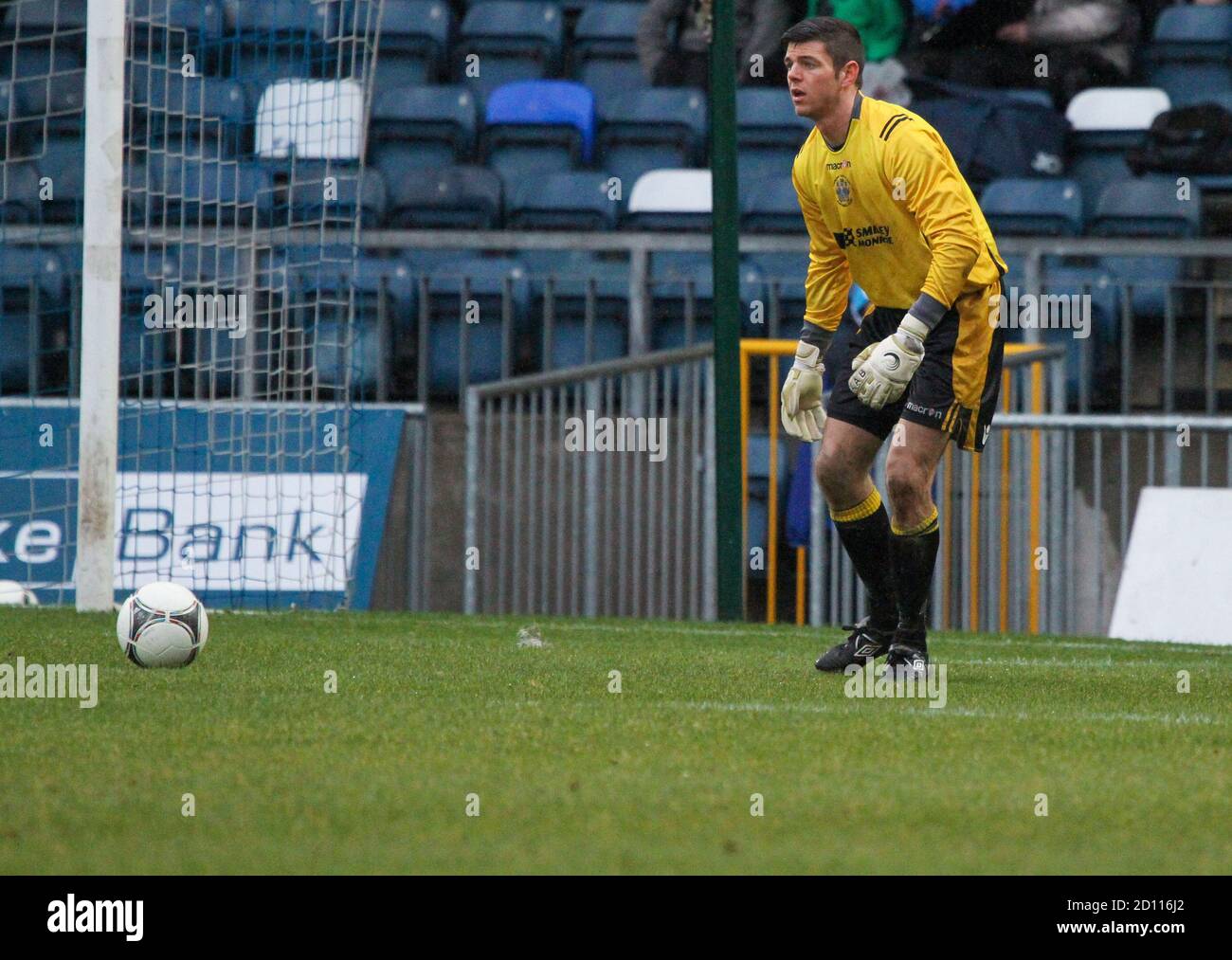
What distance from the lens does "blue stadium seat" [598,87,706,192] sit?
43.1 feet

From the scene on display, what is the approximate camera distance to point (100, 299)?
848 centimetres

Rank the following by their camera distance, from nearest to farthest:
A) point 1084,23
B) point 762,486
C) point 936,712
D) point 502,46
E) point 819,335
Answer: point 936,712
point 819,335
point 762,486
point 1084,23
point 502,46

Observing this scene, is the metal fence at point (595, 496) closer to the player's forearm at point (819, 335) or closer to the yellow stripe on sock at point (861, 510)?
the player's forearm at point (819, 335)

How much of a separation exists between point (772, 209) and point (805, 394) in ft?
18.1

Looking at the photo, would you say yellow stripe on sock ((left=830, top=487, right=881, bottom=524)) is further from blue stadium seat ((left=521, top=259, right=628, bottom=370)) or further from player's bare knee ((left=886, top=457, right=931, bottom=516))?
blue stadium seat ((left=521, top=259, right=628, bottom=370))

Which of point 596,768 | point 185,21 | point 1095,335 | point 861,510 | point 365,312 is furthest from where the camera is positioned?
point 365,312

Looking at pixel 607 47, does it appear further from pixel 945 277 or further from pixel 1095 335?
pixel 945 277

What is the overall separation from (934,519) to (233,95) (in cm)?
621

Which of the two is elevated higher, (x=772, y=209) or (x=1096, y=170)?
(x=1096, y=170)

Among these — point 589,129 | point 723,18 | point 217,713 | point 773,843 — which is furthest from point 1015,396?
point 773,843

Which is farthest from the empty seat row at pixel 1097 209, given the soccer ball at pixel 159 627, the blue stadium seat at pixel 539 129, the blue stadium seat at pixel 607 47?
the soccer ball at pixel 159 627

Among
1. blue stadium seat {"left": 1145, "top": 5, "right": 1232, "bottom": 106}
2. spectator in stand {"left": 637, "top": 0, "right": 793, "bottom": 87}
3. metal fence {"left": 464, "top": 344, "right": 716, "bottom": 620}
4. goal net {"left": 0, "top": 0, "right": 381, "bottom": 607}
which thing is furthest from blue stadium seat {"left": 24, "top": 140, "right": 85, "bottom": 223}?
blue stadium seat {"left": 1145, "top": 5, "right": 1232, "bottom": 106}

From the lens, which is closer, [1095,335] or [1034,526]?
[1034,526]

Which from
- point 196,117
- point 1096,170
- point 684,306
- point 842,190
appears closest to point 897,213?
point 842,190
